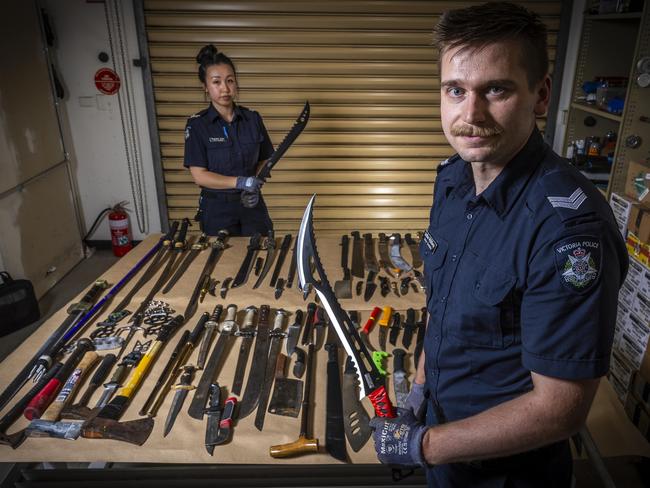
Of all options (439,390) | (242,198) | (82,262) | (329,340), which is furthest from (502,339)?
(82,262)

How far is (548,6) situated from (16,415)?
17.0 ft

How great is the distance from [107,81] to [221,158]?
6.60 ft

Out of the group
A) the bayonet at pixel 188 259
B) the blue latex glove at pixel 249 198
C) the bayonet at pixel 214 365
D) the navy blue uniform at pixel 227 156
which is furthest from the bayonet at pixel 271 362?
the navy blue uniform at pixel 227 156

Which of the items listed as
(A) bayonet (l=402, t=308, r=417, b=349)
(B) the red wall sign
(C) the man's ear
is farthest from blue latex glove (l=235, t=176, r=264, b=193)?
(C) the man's ear

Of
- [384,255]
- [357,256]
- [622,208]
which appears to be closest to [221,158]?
[357,256]

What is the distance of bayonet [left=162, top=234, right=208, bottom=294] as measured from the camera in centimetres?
262

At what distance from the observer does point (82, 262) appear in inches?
203

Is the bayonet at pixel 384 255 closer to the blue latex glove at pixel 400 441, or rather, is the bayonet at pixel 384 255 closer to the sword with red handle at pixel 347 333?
the sword with red handle at pixel 347 333

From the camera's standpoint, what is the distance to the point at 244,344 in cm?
212

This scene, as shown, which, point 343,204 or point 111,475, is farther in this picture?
point 343,204

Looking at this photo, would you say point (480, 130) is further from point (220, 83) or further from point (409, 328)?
point (220, 83)

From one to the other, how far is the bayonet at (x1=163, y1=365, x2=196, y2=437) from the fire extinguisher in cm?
357

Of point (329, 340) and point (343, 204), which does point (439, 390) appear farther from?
point (343, 204)

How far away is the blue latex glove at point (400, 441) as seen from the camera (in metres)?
1.27
